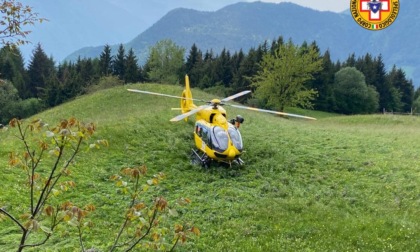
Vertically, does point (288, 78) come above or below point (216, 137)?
above

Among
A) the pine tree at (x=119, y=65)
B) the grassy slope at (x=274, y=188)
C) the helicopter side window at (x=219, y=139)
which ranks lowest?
the grassy slope at (x=274, y=188)

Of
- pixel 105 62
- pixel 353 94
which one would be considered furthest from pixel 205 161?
pixel 105 62

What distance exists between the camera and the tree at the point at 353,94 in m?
72.6

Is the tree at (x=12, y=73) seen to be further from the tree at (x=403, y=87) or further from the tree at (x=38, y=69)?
the tree at (x=403, y=87)

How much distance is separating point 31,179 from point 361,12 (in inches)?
975

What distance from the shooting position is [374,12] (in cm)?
2398

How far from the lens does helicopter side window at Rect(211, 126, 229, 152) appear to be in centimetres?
1850

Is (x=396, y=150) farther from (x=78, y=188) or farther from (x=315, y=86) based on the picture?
(x=315, y=86)

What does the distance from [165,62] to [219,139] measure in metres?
63.5

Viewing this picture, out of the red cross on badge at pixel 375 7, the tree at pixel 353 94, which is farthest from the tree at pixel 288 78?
the red cross on badge at pixel 375 7

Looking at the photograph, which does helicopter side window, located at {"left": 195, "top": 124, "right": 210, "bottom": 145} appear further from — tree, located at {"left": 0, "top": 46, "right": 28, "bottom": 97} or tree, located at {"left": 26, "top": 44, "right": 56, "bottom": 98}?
tree, located at {"left": 26, "top": 44, "right": 56, "bottom": 98}

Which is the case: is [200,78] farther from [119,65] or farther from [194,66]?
[119,65]

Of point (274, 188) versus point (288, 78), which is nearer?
point (274, 188)

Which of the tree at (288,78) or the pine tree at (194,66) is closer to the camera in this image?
the tree at (288,78)
